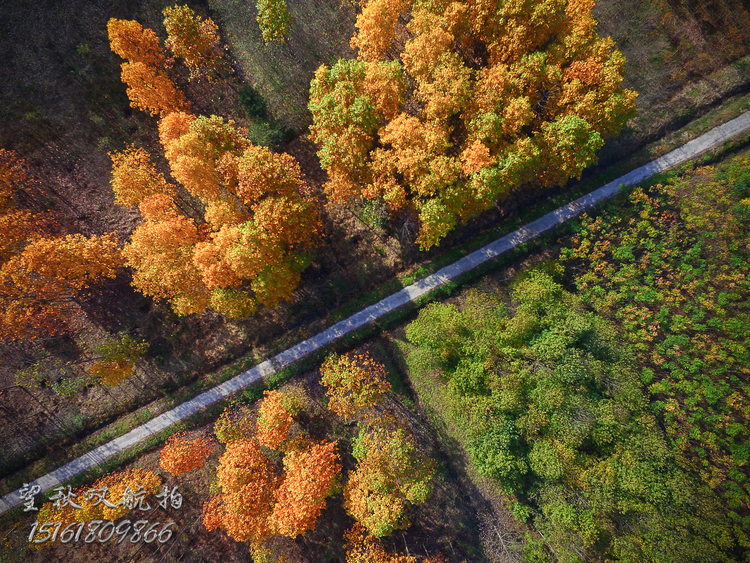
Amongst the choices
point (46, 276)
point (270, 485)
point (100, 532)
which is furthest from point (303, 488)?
point (46, 276)

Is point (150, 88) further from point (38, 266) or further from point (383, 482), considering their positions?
point (383, 482)

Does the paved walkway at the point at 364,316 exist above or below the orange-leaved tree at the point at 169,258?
below

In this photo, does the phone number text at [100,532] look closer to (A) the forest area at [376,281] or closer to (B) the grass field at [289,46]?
(A) the forest area at [376,281]

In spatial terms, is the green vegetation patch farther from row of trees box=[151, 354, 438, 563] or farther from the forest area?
row of trees box=[151, 354, 438, 563]

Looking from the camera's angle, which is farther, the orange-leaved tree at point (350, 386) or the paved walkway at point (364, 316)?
the paved walkway at point (364, 316)

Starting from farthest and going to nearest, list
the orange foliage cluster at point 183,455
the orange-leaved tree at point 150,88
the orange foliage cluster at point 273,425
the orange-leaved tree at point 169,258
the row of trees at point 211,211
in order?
the orange foliage cluster at point 183,455, the orange-leaved tree at point 150,88, the orange foliage cluster at point 273,425, the orange-leaved tree at point 169,258, the row of trees at point 211,211

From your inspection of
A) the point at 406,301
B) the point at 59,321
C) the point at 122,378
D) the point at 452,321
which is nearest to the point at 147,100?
the point at 59,321

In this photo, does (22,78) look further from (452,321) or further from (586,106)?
(586,106)

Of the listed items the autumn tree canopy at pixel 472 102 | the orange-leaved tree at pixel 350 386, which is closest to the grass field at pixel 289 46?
the autumn tree canopy at pixel 472 102
